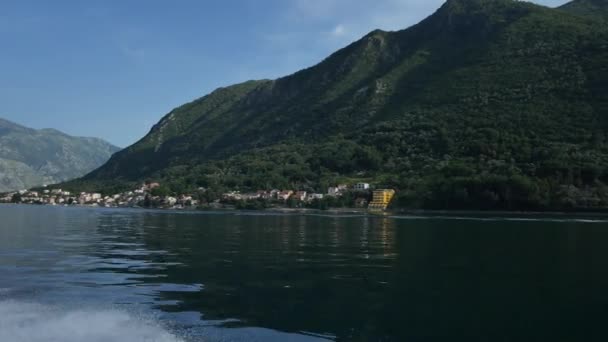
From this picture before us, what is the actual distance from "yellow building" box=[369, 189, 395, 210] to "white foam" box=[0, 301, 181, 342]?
125 metres

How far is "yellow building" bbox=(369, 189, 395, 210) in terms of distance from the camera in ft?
465

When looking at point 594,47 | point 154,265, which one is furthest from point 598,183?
point 154,265

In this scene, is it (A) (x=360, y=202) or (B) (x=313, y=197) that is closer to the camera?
(A) (x=360, y=202)

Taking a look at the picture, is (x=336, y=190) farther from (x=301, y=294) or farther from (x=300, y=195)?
(x=301, y=294)

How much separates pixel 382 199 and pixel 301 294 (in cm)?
12303

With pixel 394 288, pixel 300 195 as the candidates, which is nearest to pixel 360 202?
pixel 300 195

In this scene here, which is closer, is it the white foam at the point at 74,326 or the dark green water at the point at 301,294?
the white foam at the point at 74,326

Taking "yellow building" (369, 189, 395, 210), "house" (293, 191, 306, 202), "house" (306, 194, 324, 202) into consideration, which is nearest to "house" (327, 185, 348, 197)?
"house" (306, 194, 324, 202)

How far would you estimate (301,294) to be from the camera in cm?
2242

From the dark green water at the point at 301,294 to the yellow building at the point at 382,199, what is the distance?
101m

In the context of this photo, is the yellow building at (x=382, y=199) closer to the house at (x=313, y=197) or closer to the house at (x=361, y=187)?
the house at (x=361, y=187)

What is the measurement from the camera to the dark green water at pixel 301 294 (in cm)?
1673

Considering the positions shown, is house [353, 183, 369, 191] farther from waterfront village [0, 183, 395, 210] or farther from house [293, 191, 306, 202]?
house [293, 191, 306, 202]

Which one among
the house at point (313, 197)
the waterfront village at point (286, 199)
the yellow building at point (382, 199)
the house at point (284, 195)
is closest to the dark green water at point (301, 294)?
the yellow building at point (382, 199)
